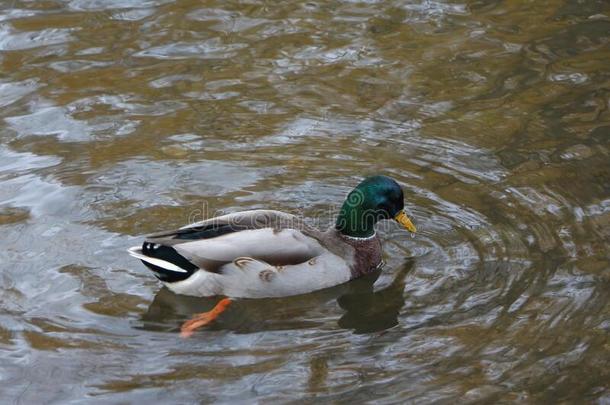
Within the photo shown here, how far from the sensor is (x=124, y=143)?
29.6 ft

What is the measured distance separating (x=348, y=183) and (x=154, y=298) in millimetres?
1903

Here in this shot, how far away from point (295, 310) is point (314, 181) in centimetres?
156

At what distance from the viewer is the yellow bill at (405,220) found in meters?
7.74

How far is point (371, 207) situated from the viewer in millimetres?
7754

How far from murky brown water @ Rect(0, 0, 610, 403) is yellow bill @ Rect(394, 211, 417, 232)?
14cm

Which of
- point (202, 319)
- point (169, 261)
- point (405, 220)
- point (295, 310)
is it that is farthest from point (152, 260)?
point (405, 220)

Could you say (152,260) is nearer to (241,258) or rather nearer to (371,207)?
(241,258)

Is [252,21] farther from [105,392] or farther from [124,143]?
[105,392]

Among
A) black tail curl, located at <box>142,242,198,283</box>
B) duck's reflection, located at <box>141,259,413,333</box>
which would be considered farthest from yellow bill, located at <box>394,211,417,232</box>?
black tail curl, located at <box>142,242,198,283</box>

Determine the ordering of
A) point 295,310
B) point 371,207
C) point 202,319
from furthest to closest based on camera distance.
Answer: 1. point 371,207
2. point 295,310
3. point 202,319

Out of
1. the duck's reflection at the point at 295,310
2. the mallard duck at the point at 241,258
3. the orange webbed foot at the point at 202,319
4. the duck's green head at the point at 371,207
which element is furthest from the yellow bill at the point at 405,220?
the orange webbed foot at the point at 202,319

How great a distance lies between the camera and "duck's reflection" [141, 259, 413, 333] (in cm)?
694

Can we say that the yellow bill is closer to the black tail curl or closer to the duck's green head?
the duck's green head

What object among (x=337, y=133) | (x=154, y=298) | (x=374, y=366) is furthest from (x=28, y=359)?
(x=337, y=133)
